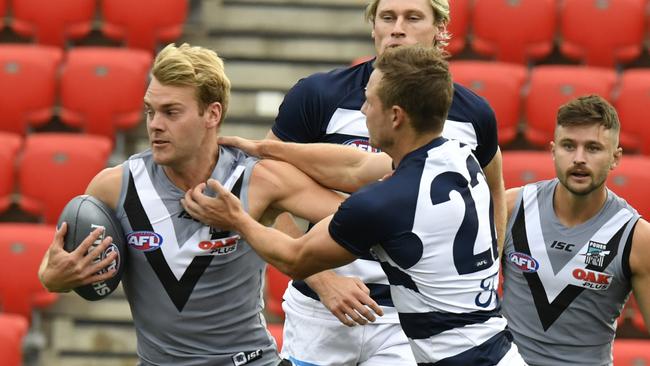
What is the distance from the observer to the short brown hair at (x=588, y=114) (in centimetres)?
532

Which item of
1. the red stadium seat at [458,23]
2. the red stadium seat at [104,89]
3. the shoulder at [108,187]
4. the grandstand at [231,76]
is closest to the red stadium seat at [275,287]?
the grandstand at [231,76]

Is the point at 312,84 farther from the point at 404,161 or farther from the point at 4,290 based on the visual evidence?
the point at 4,290

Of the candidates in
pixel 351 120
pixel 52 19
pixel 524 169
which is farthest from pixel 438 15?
pixel 52 19

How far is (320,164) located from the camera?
15.1ft

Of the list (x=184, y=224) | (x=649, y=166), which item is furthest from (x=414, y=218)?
(x=649, y=166)

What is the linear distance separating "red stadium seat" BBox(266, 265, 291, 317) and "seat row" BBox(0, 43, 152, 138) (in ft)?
5.94

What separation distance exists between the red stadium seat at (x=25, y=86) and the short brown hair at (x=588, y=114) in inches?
178

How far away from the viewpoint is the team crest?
17.1 feet

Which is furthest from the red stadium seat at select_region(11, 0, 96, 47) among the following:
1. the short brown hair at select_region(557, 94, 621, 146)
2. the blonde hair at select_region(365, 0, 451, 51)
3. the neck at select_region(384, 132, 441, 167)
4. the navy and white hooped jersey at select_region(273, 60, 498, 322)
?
the neck at select_region(384, 132, 441, 167)

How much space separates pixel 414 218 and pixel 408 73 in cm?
46

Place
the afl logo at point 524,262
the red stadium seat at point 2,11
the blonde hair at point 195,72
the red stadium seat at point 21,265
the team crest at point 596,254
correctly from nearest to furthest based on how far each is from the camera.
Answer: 1. the blonde hair at point 195,72
2. the team crest at point 596,254
3. the afl logo at point 524,262
4. the red stadium seat at point 21,265
5. the red stadium seat at point 2,11

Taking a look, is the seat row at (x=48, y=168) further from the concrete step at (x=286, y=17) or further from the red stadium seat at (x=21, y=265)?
the concrete step at (x=286, y=17)

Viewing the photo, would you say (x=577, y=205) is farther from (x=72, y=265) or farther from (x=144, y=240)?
(x=72, y=265)

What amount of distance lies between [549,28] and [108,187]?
5.69 metres
